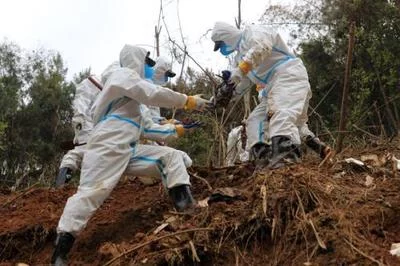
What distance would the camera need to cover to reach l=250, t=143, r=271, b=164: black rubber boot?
528 centimetres

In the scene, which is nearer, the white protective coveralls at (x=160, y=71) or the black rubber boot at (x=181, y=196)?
the black rubber boot at (x=181, y=196)

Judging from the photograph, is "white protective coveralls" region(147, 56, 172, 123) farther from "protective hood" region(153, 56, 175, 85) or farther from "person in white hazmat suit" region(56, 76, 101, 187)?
"person in white hazmat suit" region(56, 76, 101, 187)

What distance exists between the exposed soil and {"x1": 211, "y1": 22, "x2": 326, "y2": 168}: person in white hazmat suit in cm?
34

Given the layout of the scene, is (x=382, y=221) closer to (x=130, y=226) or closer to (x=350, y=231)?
(x=350, y=231)

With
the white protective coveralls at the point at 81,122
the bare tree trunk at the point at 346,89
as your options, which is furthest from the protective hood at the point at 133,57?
the bare tree trunk at the point at 346,89

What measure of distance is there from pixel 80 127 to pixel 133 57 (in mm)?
1964

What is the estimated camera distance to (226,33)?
18.4 ft

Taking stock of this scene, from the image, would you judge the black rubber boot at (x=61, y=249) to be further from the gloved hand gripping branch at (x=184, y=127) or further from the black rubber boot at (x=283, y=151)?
the black rubber boot at (x=283, y=151)

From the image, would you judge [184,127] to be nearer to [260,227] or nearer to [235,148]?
[260,227]

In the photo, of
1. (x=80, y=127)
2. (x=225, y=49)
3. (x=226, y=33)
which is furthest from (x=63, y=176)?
(x=226, y=33)

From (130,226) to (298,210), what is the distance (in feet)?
4.61

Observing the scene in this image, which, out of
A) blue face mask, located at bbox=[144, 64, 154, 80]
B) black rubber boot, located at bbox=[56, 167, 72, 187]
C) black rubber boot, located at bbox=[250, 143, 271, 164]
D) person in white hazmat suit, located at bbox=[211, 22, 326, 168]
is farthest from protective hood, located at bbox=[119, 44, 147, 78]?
black rubber boot, located at bbox=[56, 167, 72, 187]

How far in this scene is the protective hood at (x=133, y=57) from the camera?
178 inches

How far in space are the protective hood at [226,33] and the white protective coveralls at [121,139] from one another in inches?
47.2
